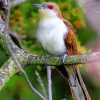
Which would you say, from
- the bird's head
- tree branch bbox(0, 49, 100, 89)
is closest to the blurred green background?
the bird's head

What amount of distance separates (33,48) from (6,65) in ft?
6.33

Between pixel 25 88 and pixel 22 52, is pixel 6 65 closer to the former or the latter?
pixel 22 52

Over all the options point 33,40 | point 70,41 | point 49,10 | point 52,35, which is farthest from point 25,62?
A: point 33,40

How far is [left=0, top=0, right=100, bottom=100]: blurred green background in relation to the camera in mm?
5961

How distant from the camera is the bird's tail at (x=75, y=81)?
4.44 meters

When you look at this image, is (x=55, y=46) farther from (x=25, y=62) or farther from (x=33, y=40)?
(x=33, y=40)

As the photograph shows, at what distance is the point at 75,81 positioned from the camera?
457 cm

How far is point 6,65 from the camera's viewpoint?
13.6ft

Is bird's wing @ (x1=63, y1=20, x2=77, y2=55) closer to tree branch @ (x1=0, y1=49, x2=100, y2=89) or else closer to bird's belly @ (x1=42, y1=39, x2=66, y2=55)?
bird's belly @ (x1=42, y1=39, x2=66, y2=55)

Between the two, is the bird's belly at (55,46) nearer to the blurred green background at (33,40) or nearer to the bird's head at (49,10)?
the bird's head at (49,10)

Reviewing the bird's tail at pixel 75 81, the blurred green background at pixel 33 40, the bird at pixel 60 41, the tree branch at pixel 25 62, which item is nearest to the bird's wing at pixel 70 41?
the bird at pixel 60 41

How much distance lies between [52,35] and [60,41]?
93 millimetres

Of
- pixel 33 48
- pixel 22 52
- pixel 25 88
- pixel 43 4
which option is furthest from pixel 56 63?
pixel 25 88

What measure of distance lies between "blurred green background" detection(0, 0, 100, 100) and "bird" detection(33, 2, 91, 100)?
0.98 meters
